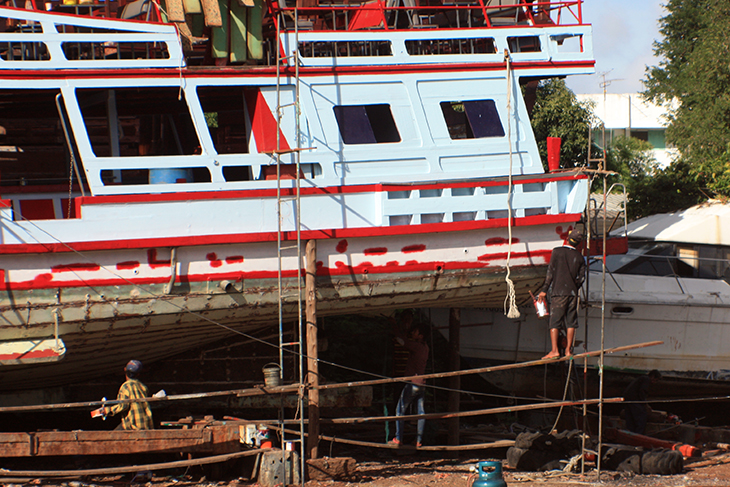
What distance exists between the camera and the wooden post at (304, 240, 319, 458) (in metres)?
8.32

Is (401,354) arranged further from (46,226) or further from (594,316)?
(46,226)

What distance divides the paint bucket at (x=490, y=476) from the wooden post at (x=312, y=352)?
2.42 meters

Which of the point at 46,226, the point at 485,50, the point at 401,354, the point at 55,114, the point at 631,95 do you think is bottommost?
the point at 401,354

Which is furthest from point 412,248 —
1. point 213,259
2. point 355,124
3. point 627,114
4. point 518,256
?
point 627,114

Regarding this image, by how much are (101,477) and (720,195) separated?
13.5 m

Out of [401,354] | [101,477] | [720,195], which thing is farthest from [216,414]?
[720,195]

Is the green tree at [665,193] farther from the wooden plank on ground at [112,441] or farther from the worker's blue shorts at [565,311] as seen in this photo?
the wooden plank on ground at [112,441]

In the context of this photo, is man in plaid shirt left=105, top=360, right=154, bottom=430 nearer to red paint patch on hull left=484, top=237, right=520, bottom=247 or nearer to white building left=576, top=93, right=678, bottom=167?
red paint patch on hull left=484, top=237, right=520, bottom=247

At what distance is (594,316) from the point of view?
11922 mm

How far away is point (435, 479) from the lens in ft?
28.1

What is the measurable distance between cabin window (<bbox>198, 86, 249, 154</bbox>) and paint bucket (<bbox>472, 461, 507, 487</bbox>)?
550cm

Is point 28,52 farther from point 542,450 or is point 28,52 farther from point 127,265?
point 542,450

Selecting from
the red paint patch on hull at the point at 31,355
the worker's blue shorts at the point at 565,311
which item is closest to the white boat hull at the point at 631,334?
the worker's blue shorts at the point at 565,311

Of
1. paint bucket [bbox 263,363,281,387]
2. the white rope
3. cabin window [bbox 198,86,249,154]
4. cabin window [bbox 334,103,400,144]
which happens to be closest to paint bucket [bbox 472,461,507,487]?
the white rope
